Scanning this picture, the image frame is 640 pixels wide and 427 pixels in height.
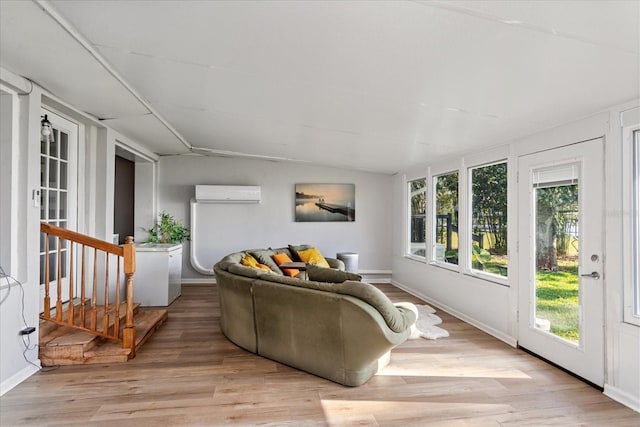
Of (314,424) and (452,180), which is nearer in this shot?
(314,424)

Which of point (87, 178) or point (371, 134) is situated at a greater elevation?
point (371, 134)

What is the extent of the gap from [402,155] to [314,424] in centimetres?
401

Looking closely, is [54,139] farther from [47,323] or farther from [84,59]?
[47,323]

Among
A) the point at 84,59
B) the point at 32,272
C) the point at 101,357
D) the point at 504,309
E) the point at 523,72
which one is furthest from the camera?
Result: the point at 504,309

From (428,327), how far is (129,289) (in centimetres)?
334

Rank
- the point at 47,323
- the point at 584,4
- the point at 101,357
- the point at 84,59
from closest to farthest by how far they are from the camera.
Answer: the point at 584,4, the point at 84,59, the point at 101,357, the point at 47,323

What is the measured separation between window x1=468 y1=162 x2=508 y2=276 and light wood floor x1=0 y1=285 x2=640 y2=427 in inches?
45.3

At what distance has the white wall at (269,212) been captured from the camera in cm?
703

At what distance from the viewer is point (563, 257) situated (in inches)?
128

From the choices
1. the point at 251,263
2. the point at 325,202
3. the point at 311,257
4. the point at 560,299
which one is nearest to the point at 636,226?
the point at 560,299

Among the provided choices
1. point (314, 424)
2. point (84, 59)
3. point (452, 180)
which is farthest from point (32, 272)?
point (452, 180)

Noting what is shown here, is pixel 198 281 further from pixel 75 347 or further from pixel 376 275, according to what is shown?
pixel 75 347

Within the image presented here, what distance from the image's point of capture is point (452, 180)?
17.4 feet

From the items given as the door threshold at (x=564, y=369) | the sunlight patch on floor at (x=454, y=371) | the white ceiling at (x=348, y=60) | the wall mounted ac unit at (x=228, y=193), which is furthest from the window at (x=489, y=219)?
the wall mounted ac unit at (x=228, y=193)
